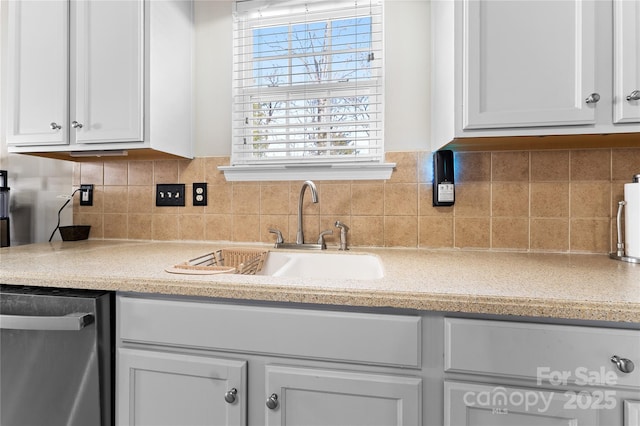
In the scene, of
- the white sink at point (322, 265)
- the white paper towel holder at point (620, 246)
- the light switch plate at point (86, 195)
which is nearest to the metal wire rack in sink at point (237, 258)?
the white sink at point (322, 265)

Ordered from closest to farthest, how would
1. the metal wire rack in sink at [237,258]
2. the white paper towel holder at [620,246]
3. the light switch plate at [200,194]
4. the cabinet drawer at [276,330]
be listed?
the cabinet drawer at [276,330] < the white paper towel holder at [620,246] < the metal wire rack in sink at [237,258] < the light switch plate at [200,194]

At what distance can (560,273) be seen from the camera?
1019 mm

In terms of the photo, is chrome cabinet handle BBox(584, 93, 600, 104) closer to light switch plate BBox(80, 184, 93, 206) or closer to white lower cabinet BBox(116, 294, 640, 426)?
white lower cabinet BBox(116, 294, 640, 426)

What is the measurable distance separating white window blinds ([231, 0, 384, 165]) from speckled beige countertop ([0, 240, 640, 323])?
0.64 metres

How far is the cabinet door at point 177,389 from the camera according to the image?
920 millimetres

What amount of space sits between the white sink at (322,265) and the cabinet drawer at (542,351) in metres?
0.56

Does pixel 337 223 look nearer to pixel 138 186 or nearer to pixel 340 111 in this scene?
pixel 340 111

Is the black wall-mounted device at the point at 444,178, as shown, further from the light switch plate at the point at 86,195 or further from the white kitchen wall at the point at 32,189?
the white kitchen wall at the point at 32,189

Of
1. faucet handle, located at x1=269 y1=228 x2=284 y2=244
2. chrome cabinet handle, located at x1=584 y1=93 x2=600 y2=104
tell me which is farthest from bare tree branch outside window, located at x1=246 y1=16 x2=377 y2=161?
chrome cabinet handle, located at x1=584 y1=93 x2=600 y2=104

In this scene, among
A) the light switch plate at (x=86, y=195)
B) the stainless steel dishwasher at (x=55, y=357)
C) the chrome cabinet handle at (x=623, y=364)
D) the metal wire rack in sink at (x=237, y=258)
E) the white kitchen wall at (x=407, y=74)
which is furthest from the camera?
the light switch plate at (x=86, y=195)

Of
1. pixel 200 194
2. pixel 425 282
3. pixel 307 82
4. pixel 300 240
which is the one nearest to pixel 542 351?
pixel 425 282

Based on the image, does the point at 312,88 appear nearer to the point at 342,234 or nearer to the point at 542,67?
the point at 342,234

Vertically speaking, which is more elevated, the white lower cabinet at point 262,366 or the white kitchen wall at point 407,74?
the white kitchen wall at point 407,74

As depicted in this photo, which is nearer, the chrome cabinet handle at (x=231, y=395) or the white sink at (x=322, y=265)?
the chrome cabinet handle at (x=231, y=395)
